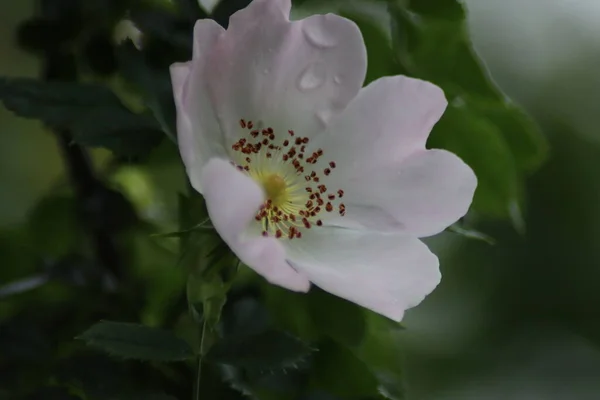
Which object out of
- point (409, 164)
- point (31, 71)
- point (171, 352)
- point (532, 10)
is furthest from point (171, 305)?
point (532, 10)

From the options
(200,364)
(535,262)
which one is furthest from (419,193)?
(535,262)

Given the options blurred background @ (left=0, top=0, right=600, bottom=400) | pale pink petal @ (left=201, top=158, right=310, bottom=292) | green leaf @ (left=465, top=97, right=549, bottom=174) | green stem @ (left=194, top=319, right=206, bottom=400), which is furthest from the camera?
blurred background @ (left=0, top=0, right=600, bottom=400)

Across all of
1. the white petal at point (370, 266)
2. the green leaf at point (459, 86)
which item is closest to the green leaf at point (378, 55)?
the green leaf at point (459, 86)

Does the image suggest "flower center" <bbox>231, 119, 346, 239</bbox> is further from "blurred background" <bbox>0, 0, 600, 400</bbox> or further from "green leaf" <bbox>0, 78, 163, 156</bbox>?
"blurred background" <bbox>0, 0, 600, 400</bbox>

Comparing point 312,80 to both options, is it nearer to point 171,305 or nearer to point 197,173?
point 197,173

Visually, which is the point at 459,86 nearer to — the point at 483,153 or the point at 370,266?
the point at 483,153

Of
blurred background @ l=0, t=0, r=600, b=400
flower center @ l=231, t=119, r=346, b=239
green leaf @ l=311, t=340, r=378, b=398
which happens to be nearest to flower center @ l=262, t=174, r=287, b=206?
flower center @ l=231, t=119, r=346, b=239
